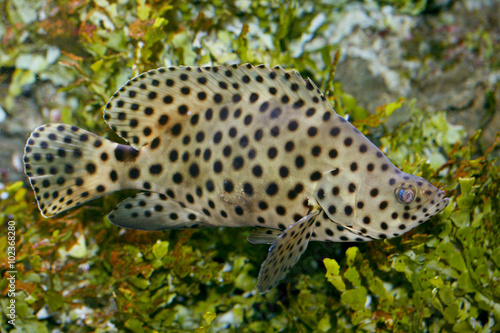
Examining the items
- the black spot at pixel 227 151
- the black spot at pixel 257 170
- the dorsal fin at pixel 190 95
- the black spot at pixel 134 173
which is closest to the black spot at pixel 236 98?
the dorsal fin at pixel 190 95

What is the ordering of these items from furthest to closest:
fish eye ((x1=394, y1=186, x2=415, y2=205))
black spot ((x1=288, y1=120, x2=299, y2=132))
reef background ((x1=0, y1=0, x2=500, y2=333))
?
reef background ((x1=0, y1=0, x2=500, y2=333)), black spot ((x1=288, y1=120, x2=299, y2=132)), fish eye ((x1=394, y1=186, x2=415, y2=205))

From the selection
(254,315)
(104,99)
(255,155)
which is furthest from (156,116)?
(254,315)

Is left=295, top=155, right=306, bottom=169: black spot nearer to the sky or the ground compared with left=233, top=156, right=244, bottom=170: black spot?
nearer to the sky

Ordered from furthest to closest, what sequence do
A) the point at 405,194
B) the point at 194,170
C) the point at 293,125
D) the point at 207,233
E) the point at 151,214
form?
the point at 207,233 < the point at 151,214 < the point at 194,170 < the point at 293,125 < the point at 405,194

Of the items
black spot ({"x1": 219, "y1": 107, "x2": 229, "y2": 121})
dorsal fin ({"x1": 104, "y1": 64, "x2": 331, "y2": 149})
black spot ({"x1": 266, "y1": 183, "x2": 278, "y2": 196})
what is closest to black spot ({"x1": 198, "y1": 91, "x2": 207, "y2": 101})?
dorsal fin ({"x1": 104, "y1": 64, "x2": 331, "y2": 149})

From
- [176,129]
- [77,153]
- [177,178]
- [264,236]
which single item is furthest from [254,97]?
[77,153]

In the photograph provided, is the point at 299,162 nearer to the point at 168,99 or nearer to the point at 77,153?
the point at 168,99

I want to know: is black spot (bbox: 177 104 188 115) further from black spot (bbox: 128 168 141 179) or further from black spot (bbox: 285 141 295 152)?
black spot (bbox: 285 141 295 152)
